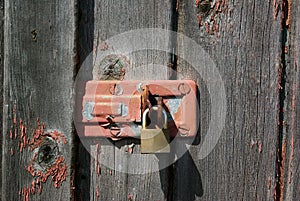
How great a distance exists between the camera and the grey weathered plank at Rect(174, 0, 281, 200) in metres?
1.31

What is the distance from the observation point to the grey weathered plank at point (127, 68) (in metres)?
1.32

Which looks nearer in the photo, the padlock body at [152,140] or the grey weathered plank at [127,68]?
the padlock body at [152,140]

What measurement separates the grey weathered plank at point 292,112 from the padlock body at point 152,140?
0.31 meters

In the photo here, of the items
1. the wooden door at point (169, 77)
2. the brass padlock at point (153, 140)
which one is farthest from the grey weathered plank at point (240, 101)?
the brass padlock at point (153, 140)

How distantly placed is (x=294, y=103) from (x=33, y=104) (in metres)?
0.62

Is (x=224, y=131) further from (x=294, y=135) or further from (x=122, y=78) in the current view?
(x=122, y=78)

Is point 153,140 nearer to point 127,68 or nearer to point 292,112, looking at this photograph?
point 127,68

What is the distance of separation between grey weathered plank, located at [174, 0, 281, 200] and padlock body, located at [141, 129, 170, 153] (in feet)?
0.42

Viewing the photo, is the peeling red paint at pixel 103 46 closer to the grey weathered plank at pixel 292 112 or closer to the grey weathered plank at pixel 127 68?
the grey weathered plank at pixel 127 68

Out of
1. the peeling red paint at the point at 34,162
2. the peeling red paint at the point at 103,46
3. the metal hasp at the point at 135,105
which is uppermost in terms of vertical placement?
the peeling red paint at the point at 103,46

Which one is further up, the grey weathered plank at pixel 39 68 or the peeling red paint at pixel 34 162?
the grey weathered plank at pixel 39 68

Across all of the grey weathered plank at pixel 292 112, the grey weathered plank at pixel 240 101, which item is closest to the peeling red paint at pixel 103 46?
the grey weathered plank at pixel 240 101

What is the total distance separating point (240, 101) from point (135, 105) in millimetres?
249

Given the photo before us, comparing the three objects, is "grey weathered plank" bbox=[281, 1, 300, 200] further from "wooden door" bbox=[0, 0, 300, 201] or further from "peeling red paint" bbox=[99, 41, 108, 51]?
"peeling red paint" bbox=[99, 41, 108, 51]
